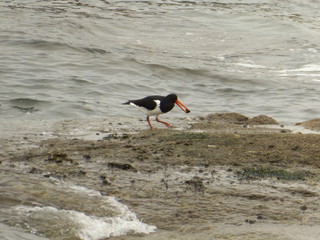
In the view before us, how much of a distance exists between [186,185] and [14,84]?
8.67 metres

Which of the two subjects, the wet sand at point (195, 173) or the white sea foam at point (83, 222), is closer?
the white sea foam at point (83, 222)

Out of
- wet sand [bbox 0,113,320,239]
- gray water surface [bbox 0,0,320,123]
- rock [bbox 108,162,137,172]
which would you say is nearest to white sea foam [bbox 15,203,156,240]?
wet sand [bbox 0,113,320,239]

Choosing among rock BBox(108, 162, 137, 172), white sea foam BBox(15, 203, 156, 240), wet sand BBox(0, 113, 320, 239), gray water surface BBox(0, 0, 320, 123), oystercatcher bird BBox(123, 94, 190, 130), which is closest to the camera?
white sea foam BBox(15, 203, 156, 240)

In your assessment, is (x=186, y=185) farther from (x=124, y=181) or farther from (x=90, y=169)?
(x=90, y=169)

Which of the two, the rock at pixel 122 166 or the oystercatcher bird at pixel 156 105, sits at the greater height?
the rock at pixel 122 166

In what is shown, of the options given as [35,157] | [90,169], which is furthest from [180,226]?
[35,157]

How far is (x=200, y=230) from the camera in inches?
238

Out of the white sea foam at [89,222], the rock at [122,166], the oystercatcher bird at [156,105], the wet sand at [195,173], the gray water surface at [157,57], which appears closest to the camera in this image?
the white sea foam at [89,222]

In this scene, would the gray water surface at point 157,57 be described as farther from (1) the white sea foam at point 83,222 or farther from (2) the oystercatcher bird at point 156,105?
(1) the white sea foam at point 83,222

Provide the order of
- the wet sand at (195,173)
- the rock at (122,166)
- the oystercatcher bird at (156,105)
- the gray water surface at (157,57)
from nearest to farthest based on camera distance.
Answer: the wet sand at (195,173), the rock at (122,166), the oystercatcher bird at (156,105), the gray water surface at (157,57)

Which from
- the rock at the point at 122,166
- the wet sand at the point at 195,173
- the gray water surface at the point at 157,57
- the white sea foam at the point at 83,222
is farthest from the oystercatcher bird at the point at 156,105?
the white sea foam at the point at 83,222

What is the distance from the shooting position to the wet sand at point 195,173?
6223mm

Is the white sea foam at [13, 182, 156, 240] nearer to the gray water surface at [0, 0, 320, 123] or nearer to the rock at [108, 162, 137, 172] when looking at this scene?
the rock at [108, 162, 137, 172]

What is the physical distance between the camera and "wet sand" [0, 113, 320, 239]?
245 inches
